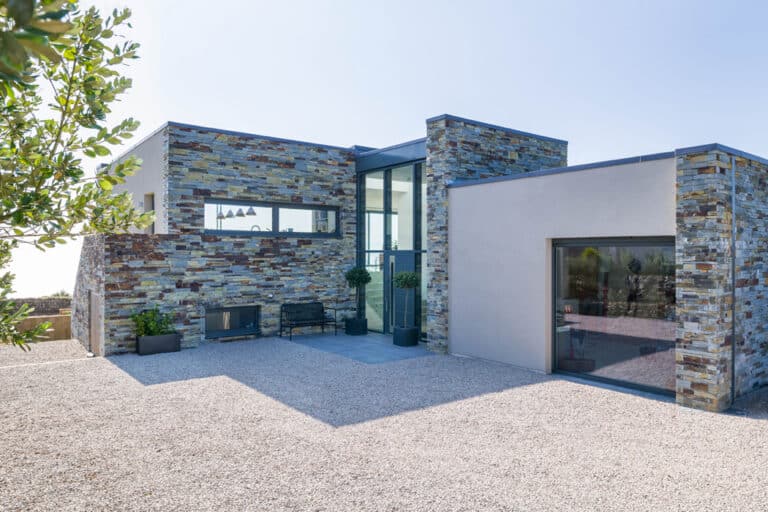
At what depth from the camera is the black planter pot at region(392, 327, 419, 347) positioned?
1115 cm

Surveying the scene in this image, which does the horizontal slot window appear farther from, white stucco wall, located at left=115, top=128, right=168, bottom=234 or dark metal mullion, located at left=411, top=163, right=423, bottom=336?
dark metal mullion, located at left=411, top=163, right=423, bottom=336

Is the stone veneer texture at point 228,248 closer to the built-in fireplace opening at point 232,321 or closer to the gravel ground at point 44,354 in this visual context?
the built-in fireplace opening at point 232,321

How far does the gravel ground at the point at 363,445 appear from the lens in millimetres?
4320

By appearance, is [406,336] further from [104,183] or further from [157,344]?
[104,183]

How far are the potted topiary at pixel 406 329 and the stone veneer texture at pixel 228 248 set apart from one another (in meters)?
2.70

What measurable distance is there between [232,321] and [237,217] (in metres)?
2.48

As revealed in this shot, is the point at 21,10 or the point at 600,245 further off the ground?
the point at 21,10

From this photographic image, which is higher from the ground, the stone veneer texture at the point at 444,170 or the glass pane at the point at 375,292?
the stone veneer texture at the point at 444,170

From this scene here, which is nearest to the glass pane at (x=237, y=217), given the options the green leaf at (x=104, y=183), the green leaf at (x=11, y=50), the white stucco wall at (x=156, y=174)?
the white stucco wall at (x=156, y=174)

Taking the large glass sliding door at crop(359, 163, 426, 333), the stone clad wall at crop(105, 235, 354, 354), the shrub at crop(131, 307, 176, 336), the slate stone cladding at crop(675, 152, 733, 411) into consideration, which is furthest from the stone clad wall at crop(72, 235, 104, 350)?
the slate stone cladding at crop(675, 152, 733, 411)

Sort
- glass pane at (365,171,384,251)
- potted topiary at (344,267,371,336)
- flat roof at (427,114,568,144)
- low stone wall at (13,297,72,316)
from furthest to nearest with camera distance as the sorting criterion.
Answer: low stone wall at (13,297,72,316)
glass pane at (365,171,384,251)
potted topiary at (344,267,371,336)
flat roof at (427,114,568,144)

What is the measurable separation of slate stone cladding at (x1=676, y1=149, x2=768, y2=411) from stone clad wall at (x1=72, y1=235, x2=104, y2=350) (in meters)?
10.5

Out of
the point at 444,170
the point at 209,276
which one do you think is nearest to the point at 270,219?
the point at 209,276

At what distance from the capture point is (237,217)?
39.8ft
